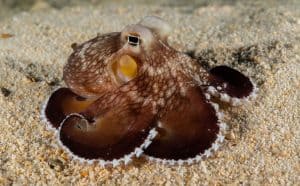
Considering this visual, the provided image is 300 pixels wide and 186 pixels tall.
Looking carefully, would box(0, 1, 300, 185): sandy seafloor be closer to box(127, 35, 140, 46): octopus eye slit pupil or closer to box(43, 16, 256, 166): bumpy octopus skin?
box(43, 16, 256, 166): bumpy octopus skin

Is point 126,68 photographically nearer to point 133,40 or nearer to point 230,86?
point 133,40

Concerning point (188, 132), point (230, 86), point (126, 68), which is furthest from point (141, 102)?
point (230, 86)

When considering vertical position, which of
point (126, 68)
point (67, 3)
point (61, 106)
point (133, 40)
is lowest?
point (67, 3)

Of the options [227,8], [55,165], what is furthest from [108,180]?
[227,8]

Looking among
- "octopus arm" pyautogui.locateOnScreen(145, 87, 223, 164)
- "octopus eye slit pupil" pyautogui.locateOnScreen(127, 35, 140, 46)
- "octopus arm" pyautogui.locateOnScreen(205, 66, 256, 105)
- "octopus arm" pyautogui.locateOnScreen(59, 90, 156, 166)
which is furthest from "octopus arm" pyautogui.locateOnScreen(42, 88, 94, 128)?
"octopus arm" pyautogui.locateOnScreen(205, 66, 256, 105)

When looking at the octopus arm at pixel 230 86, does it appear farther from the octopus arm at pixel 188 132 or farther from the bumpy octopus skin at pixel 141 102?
the octopus arm at pixel 188 132

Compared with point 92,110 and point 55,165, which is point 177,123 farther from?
point 55,165

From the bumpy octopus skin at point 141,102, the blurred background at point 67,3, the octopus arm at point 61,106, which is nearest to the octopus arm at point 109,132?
the bumpy octopus skin at point 141,102
